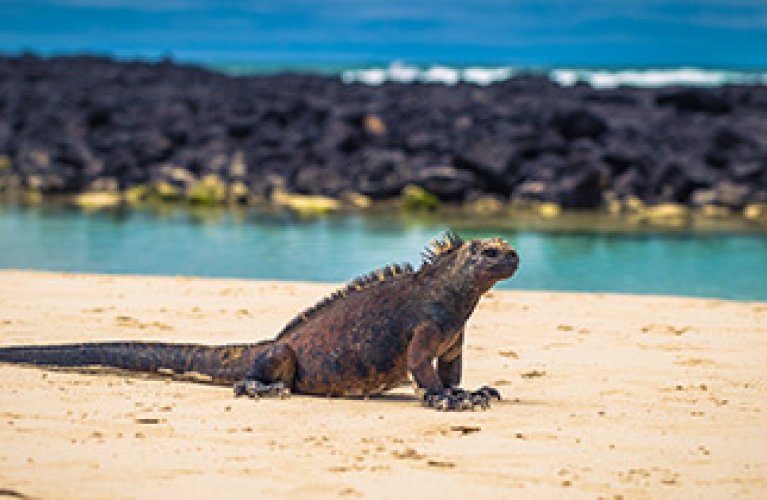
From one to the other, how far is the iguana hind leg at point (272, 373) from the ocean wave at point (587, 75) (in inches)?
2118

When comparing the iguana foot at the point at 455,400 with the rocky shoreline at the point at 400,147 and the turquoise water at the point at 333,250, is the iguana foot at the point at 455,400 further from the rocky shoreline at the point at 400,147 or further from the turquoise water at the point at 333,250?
the rocky shoreline at the point at 400,147

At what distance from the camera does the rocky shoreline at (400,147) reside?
26250mm

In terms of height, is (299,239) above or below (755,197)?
below

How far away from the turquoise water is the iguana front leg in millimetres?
7503

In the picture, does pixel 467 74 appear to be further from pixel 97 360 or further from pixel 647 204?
pixel 97 360

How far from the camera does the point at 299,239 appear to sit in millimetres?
19578

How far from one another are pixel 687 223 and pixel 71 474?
63.0 feet

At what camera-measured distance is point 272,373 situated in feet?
24.3

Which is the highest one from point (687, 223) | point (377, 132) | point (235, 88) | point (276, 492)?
point (235, 88)

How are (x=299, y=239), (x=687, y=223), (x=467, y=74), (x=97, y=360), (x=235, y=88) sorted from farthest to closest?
(x=467, y=74)
(x=235, y=88)
(x=687, y=223)
(x=299, y=239)
(x=97, y=360)

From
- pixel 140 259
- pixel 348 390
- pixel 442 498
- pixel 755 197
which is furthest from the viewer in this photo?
pixel 755 197

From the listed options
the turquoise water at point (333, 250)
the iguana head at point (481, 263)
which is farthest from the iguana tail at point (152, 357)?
the turquoise water at point (333, 250)

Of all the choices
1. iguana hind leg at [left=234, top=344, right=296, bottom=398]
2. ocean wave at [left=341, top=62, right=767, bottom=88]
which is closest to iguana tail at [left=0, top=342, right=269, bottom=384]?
iguana hind leg at [left=234, top=344, right=296, bottom=398]

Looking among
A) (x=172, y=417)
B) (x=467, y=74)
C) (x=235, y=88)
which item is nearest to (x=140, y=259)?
(x=172, y=417)
